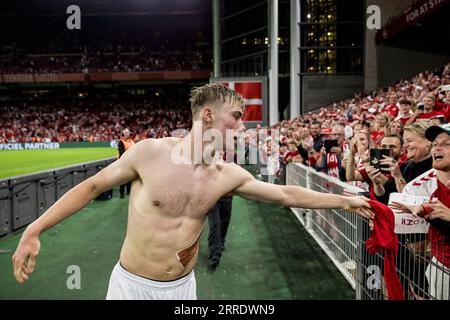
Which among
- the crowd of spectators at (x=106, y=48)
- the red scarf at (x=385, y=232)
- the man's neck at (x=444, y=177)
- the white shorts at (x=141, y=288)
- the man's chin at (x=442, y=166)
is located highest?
the crowd of spectators at (x=106, y=48)

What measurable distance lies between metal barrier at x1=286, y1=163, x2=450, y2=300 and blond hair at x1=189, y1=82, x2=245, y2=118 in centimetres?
149

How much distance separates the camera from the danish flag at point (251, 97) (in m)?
10.0

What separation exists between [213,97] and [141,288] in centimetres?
111

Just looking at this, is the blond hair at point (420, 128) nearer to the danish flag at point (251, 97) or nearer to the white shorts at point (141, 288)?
the white shorts at point (141, 288)

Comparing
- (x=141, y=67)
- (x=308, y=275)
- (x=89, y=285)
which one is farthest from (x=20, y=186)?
(x=141, y=67)

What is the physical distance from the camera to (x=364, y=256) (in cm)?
330

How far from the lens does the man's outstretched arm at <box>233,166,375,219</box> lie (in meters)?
2.12

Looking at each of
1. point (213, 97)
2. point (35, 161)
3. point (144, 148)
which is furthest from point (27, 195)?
point (35, 161)

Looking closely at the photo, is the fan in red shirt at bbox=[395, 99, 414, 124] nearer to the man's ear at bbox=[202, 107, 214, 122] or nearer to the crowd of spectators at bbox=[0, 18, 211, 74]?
the man's ear at bbox=[202, 107, 214, 122]

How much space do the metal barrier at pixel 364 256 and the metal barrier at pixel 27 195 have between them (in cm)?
508

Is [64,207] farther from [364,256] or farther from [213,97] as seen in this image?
[364,256]

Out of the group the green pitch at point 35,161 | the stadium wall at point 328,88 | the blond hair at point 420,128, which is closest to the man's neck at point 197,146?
the blond hair at point 420,128

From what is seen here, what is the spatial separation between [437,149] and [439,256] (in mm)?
665

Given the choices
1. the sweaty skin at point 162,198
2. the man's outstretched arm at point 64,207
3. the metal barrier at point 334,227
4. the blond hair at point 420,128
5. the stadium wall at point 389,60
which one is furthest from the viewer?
the stadium wall at point 389,60
